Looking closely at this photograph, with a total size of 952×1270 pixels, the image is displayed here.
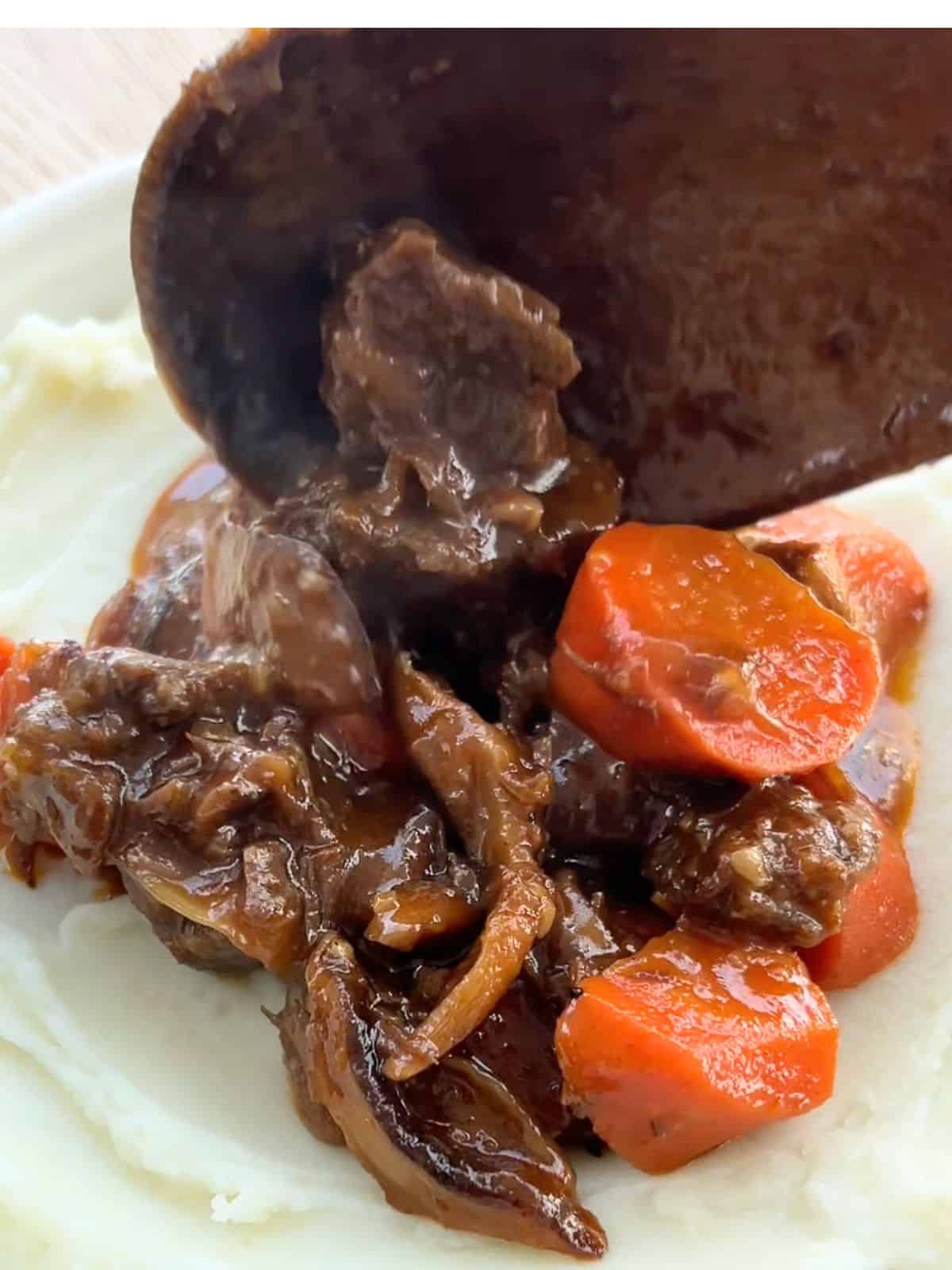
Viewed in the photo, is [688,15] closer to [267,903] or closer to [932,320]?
[932,320]

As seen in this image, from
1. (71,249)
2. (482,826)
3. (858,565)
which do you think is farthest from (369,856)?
(71,249)

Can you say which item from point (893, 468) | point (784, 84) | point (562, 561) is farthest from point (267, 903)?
point (784, 84)

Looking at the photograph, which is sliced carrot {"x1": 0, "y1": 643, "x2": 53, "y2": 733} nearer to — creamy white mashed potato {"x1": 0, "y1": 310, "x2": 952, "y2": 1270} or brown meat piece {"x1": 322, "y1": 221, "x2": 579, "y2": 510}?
creamy white mashed potato {"x1": 0, "y1": 310, "x2": 952, "y2": 1270}

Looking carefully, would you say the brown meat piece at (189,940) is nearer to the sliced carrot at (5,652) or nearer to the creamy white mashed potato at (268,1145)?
the creamy white mashed potato at (268,1145)

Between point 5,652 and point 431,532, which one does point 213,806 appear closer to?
point 431,532

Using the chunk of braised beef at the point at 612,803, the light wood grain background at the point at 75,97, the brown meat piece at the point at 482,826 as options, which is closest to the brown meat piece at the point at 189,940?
the brown meat piece at the point at 482,826
